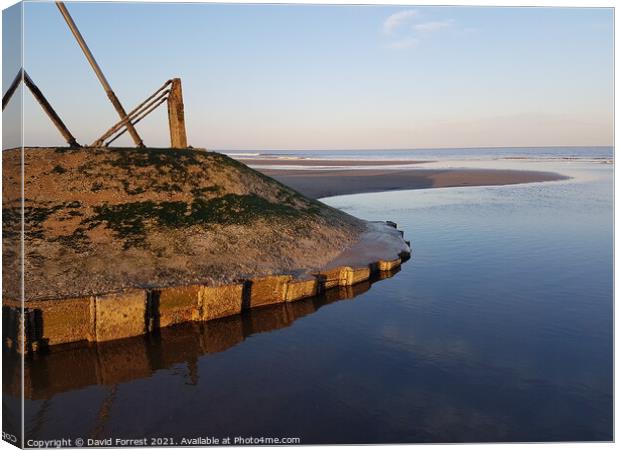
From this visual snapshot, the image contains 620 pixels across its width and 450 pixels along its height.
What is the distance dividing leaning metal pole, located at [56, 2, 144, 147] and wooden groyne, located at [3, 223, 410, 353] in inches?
254

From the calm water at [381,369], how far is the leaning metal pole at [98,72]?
725 cm

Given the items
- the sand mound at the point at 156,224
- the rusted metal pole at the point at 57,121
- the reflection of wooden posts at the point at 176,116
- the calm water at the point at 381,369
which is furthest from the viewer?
the reflection of wooden posts at the point at 176,116

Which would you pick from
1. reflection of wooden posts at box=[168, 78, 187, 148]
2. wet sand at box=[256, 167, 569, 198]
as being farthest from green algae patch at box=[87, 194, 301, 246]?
wet sand at box=[256, 167, 569, 198]

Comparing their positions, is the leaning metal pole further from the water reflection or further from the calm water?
the water reflection

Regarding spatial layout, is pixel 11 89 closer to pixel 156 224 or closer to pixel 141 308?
pixel 141 308

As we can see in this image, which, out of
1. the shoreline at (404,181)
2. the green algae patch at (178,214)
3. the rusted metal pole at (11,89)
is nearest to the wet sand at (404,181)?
the shoreline at (404,181)

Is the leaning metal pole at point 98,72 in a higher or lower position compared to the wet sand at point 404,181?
higher

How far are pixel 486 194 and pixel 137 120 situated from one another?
33.5 metres

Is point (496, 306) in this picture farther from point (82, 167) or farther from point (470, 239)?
point (82, 167)

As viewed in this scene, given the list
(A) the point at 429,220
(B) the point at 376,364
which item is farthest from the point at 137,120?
(A) the point at 429,220

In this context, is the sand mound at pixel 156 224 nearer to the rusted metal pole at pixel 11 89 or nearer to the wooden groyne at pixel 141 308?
the wooden groyne at pixel 141 308

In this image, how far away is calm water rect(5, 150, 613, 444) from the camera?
31.5 feet

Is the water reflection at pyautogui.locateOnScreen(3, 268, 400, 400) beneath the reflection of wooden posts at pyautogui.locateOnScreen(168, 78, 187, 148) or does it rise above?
beneath

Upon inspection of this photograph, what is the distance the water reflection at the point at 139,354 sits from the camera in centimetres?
1173
